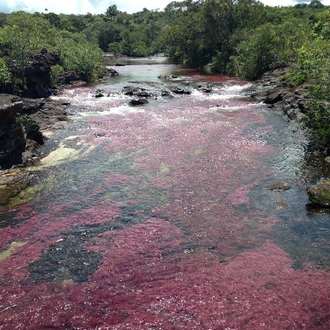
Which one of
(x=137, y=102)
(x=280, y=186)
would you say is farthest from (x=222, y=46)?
(x=280, y=186)

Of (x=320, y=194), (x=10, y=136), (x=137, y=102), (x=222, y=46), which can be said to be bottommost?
(x=320, y=194)

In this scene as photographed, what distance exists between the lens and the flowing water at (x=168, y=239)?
376 inches

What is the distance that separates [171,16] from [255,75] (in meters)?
88.8

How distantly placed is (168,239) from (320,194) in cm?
673

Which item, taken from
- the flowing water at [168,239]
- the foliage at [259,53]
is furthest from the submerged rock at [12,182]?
the foliage at [259,53]

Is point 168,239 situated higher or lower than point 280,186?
lower

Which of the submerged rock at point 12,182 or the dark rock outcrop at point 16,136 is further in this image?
the dark rock outcrop at point 16,136

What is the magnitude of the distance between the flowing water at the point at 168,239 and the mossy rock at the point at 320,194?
20.7 inches

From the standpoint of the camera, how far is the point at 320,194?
573 inches

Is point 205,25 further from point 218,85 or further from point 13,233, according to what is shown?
point 13,233

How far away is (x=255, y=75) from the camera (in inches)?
1955

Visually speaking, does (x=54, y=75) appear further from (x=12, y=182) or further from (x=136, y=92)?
(x=12, y=182)

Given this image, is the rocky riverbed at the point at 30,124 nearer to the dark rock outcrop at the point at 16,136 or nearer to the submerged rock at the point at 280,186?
the dark rock outcrop at the point at 16,136

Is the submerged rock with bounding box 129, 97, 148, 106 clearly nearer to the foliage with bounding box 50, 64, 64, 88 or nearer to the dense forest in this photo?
the dense forest
